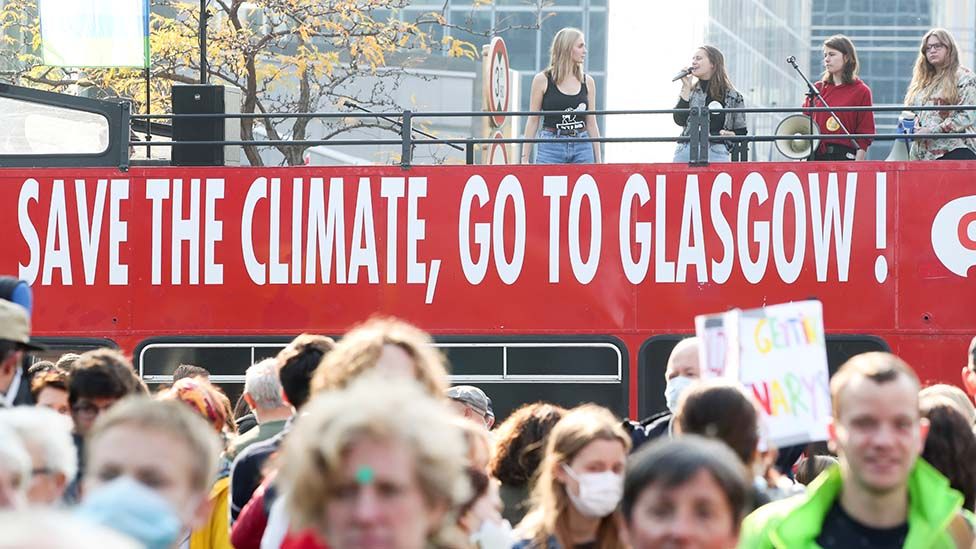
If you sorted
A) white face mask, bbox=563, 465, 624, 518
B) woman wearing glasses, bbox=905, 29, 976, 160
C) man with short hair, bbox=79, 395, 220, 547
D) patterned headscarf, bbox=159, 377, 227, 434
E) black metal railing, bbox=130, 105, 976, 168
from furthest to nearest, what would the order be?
woman wearing glasses, bbox=905, 29, 976, 160, black metal railing, bbox=130, 105, 976, 168, patterned headscarf, bbox=159, 377, 227, 434, white face mask, bbox=563, 465, 624, 518, man with short hair, bbox=79, 395, 220, 547

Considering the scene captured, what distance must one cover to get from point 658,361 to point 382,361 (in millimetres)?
7278

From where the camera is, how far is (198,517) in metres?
3.64

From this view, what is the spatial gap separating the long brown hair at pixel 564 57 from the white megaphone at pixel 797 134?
154 centimetres

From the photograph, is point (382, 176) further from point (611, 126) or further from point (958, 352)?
point (611, 126)

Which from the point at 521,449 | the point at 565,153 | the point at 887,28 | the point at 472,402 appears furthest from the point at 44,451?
the point at 887,28

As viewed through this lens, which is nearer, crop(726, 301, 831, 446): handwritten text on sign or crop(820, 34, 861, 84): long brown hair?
crop(726, 301, 831, 446): handwritten text on sign

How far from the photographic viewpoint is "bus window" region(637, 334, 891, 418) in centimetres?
1155

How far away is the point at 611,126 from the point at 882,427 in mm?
39443

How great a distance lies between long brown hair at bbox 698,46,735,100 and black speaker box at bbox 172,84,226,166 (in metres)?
3.59

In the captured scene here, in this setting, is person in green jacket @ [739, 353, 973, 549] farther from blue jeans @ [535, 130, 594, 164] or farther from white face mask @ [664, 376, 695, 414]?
blue jeans @ [535, 130, 594, 164]

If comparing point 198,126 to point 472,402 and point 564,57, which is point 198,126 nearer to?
point 564,57

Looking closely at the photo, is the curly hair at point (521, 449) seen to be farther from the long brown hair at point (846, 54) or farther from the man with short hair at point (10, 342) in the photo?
the long brown hair at point (846, 54)

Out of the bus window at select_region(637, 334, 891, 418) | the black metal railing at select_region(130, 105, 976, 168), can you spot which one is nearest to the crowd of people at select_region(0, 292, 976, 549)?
the black metal railing at select_region(130, 105, 976, 168)

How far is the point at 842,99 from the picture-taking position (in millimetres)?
11977
